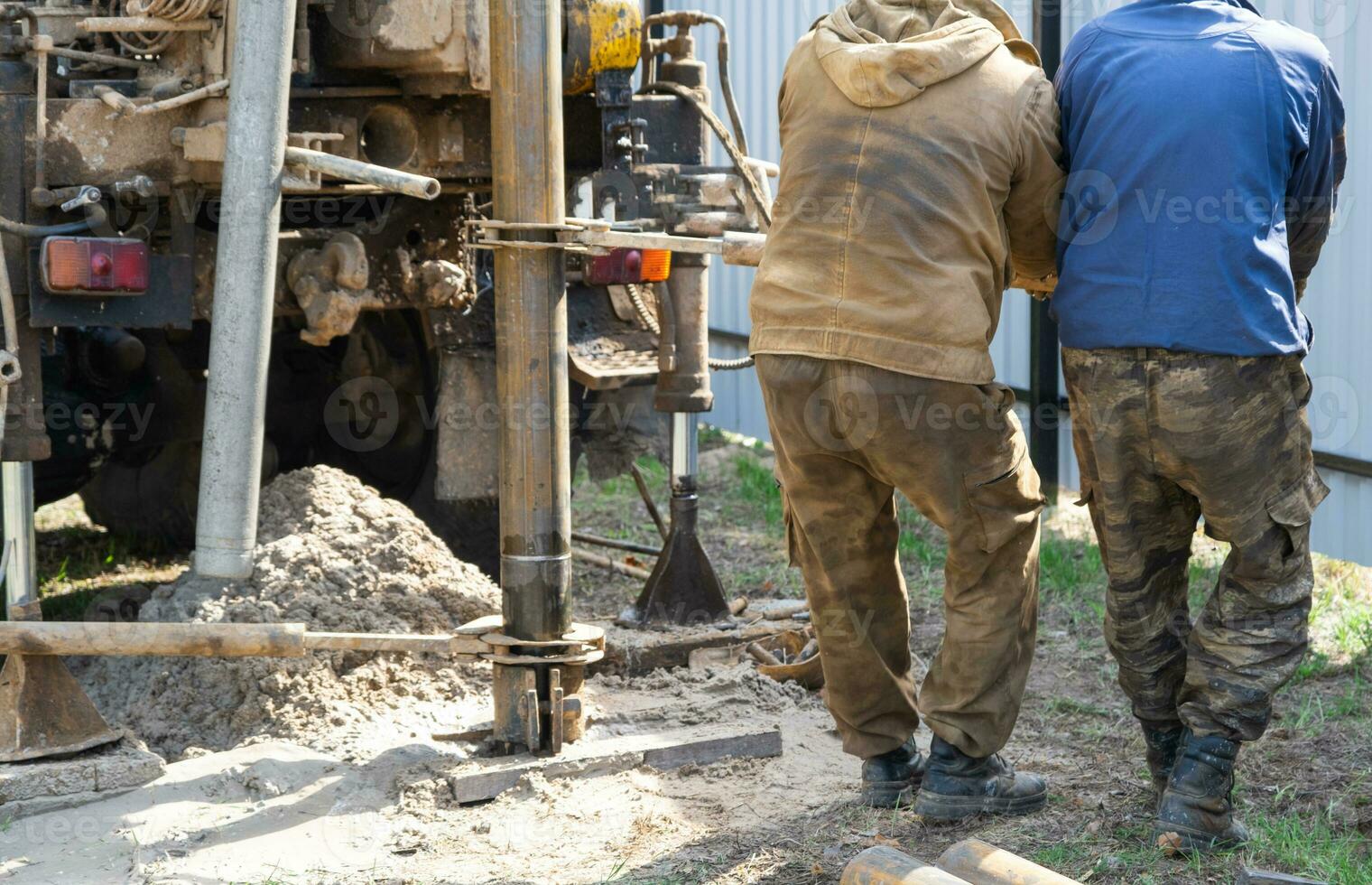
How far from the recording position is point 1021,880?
272 cm

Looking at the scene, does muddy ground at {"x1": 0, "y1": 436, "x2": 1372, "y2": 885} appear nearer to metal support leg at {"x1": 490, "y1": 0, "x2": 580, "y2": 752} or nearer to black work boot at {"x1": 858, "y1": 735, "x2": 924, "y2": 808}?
black work boot at {"x1": 858, "y1": 735, "x2": 924, "y2": 808}

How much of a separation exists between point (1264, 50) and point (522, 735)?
223cm

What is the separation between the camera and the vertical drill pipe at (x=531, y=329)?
3596 millimetres

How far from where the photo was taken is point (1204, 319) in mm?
3102

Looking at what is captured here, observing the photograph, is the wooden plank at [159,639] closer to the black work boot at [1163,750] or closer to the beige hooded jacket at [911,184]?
the beige hooded jacket at [911,184]

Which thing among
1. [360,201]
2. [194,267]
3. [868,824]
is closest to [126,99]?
[194,267]

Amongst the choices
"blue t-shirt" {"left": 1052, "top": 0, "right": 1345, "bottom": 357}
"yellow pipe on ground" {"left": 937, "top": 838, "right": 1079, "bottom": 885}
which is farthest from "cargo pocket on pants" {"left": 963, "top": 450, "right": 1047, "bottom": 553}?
"yellow pipe on ground" {"left": 937, "top": 838, "right": 1079, "bottom": 885}

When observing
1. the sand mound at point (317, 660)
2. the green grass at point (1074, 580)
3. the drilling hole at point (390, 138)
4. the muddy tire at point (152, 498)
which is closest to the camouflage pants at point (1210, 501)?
the sand mound at point (317, 660)

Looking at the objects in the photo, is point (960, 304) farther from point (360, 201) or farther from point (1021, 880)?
point (360, 201)

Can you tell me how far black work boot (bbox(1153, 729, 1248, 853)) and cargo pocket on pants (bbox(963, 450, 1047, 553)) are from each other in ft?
1.87

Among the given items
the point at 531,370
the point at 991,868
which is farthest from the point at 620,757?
the point at 991,868

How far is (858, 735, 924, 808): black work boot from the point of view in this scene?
359cm

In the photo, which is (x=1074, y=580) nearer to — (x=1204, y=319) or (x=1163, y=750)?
(x=1163, y=750)

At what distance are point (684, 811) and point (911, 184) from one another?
4.92 ft
